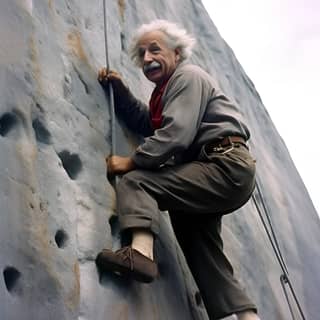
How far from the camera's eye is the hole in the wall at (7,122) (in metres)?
1.64

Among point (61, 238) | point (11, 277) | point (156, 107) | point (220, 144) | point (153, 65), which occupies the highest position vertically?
point (153, 65)

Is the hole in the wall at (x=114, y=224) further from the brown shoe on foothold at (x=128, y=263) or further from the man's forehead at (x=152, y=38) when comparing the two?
the man's forehead at (x=152, y=38)

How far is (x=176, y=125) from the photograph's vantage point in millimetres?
1973

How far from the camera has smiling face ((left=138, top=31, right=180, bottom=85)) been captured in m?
2.30

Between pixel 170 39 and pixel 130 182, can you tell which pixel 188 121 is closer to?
pixel 130 182

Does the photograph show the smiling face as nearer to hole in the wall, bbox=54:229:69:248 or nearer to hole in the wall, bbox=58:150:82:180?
hole in the wall, bbox=58:150:82:180

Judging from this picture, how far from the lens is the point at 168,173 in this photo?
78.5 inches

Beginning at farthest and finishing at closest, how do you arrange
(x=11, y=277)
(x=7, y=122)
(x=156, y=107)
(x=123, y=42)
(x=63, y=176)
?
(x=123, y=42) → (x=156, y=107) → (x=63, y=176) → (x=7, y=122) → (x=11, y=277)

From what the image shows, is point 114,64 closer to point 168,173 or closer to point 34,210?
point 168,173

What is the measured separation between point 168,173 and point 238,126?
1.10 feet

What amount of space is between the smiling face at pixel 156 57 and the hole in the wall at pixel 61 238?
33.3 inches

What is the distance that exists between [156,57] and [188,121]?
421mm

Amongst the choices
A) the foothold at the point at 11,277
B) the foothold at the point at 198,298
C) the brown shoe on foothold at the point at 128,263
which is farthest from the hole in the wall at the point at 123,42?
the foothold at the point at 11,277

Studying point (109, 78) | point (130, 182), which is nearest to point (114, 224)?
point (130, 182)
